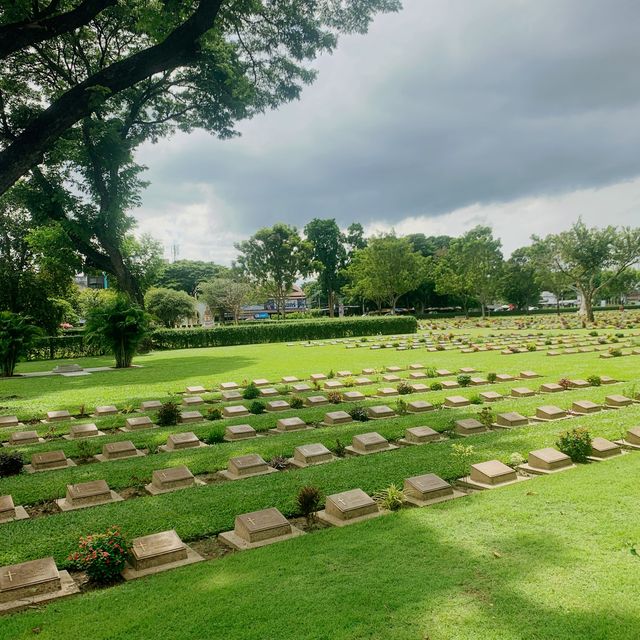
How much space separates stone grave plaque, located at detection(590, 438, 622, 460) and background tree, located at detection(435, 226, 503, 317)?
42311mm

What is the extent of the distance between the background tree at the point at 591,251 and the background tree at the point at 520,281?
24.1m

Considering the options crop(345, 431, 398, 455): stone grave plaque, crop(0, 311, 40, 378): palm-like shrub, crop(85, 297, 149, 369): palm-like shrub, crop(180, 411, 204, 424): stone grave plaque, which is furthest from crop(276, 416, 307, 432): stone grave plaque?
crop(0, 311, 40, 378): palm-like shrub

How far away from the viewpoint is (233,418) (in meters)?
9.66

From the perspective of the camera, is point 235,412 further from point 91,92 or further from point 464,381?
point 91,92

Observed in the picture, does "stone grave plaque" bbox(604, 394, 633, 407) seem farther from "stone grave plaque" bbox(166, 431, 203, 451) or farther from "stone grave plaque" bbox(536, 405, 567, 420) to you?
"stone grave plaque" bbox(166, 431, 203, 451)

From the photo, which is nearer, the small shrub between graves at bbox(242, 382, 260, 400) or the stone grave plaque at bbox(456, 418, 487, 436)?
the stone grave plaque at bbox(456, 418, 487, 436)

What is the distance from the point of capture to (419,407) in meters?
9.64

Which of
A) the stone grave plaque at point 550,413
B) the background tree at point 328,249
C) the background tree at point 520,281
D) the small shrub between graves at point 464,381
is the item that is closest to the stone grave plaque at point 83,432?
the stone grave plaque at point 550,413

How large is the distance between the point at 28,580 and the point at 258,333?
2954 cm

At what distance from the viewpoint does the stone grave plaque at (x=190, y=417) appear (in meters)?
9.46

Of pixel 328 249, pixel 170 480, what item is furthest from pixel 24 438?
pixel 328 249

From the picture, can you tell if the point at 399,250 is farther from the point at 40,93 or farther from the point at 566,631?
the point at 566,631

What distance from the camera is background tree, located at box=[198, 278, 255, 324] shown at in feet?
185

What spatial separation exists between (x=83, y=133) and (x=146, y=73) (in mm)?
16879
